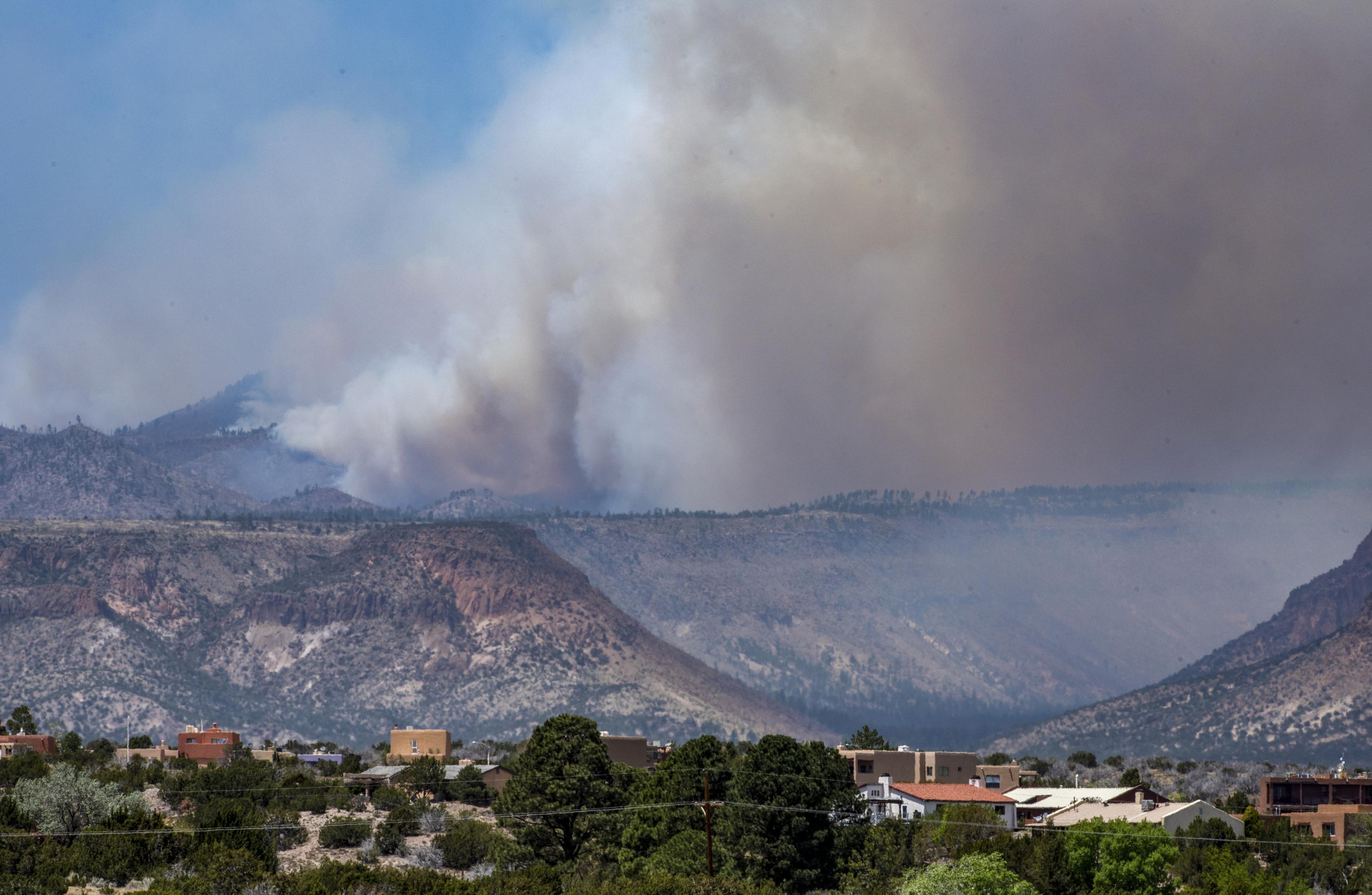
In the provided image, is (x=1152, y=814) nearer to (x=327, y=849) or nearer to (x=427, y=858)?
(x=427, y=858)

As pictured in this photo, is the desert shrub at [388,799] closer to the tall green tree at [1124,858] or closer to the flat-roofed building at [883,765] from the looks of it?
the flat-roofed building at [883,765]

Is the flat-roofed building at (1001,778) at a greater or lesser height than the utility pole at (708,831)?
greater

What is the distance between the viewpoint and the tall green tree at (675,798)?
11538 cm

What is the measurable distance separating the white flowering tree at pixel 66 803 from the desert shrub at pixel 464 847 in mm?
22515

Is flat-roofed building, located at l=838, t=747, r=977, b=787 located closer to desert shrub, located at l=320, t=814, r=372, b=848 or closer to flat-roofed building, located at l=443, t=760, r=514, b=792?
flat-roofed building, located at l=443, t=760, r=514, b=792

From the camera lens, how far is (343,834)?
128m

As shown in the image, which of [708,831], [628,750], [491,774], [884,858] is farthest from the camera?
[628,750]

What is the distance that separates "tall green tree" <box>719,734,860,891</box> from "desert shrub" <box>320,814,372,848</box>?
1072 inches

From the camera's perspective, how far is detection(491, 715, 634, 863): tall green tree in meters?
120

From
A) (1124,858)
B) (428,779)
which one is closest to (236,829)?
(428,779)

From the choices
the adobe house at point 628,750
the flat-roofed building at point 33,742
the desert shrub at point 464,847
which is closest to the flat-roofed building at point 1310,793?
the adobe house at point 628,750

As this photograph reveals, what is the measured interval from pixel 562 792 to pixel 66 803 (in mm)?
32402

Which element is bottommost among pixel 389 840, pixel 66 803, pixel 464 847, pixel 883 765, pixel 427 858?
pixel 427 858

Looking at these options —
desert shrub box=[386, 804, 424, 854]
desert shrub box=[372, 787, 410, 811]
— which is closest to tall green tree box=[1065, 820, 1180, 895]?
desert shrub box=[386, 804, 424, 854]
